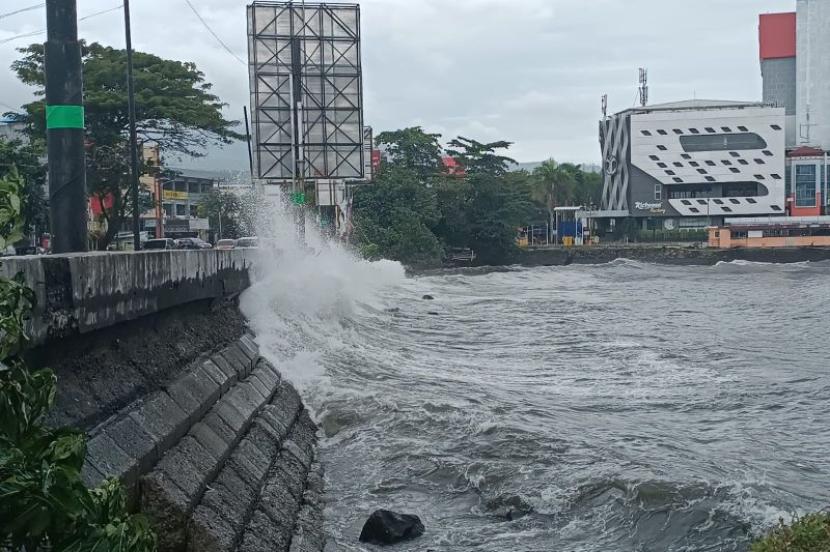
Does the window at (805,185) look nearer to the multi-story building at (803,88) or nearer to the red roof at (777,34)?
the multi-story building at (803,88)

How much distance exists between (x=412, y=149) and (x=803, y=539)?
69982 mm

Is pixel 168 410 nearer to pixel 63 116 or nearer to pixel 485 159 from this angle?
pixel 63 116

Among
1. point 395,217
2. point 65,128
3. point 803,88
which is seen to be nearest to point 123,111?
point 65,128

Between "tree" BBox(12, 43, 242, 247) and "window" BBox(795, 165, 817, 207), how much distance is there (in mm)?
64646

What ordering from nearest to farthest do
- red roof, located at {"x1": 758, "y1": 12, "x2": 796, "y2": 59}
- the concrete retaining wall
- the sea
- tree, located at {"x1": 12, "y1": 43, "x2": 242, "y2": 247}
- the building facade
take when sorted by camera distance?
the concrete retaining wall < the sea < tree, located at {"x1": 12, "y1": 43, "x2": 242, "y2": 247} < the building facade < red roof, located at {"x1": 758, "y1": 12, "x2": 796, "y2": 59}

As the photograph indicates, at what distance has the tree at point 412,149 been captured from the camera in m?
73.8

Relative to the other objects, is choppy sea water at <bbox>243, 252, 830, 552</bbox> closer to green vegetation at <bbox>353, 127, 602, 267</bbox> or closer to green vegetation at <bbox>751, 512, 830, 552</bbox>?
green vegetation at <bbox>751, 512, 830, 552</bbox>

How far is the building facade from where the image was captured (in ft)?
268

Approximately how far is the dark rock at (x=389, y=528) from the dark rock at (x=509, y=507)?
87 cm

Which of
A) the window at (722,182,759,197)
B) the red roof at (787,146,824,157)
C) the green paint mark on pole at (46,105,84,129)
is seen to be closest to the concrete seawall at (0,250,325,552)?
the green paint mark on pole at (46,105,84,129)

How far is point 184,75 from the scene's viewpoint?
31781mm

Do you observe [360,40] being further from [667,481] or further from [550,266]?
[550,266]

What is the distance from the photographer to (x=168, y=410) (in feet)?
23.6

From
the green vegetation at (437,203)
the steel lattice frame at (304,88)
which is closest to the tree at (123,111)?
the steel lattice frame at (304,88)
